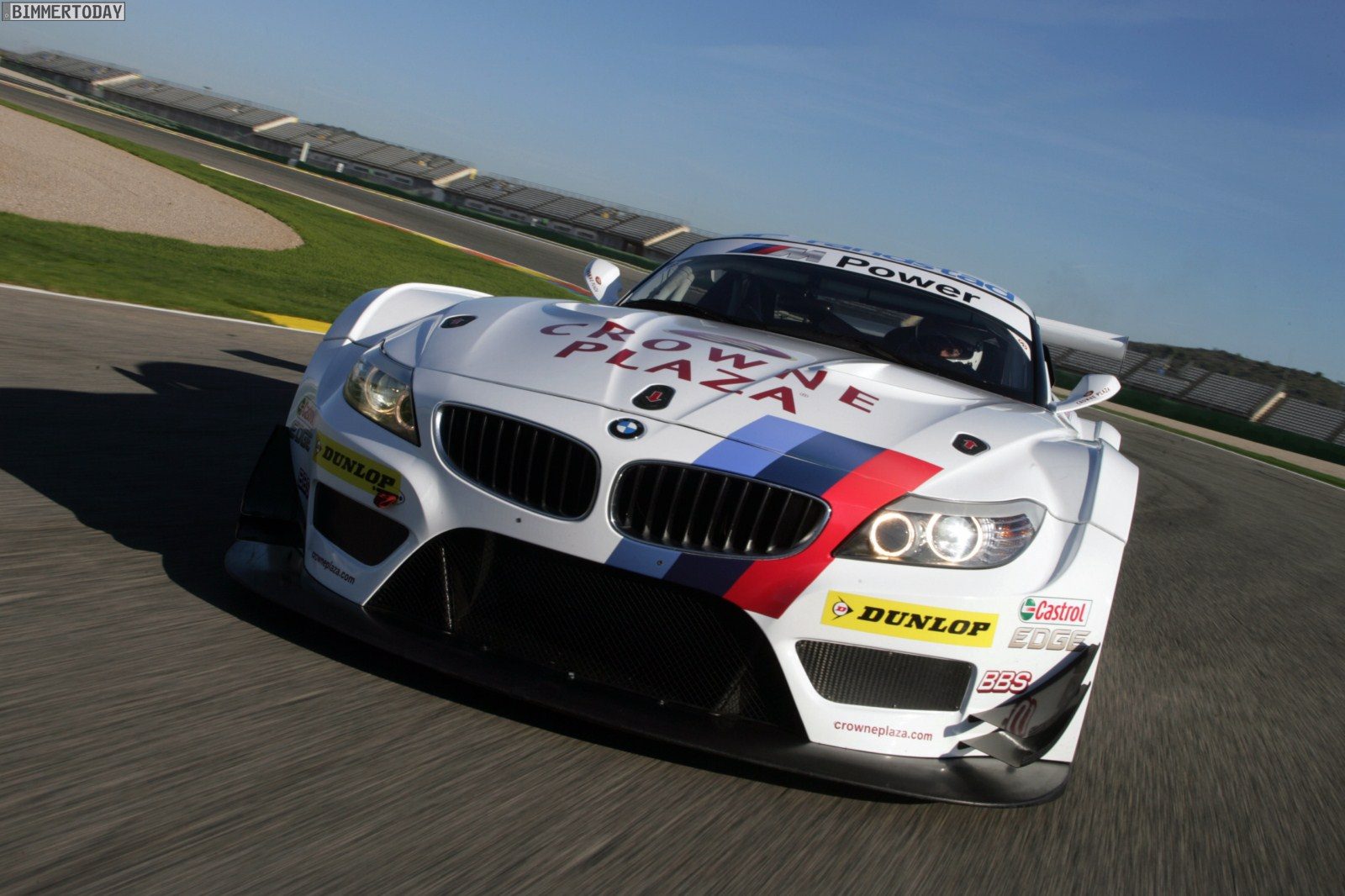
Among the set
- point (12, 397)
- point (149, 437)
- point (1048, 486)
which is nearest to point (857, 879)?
point (1048, 486)

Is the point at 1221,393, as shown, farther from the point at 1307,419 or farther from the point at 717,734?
the point at 717,734

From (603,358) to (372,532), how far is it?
0.76 m

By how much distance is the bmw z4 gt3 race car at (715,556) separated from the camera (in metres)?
2.55

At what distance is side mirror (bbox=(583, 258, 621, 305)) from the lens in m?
4.74

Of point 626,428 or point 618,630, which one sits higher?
point 626,428

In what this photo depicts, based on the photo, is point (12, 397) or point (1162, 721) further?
point (12, 397)

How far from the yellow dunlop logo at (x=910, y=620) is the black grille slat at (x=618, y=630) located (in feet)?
0.61

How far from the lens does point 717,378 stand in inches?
119

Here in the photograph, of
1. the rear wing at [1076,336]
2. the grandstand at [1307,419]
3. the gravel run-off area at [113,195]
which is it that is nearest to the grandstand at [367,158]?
the gravel run-off area at [113,195]

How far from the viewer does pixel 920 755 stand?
263cm

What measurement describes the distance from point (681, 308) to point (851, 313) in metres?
0.66

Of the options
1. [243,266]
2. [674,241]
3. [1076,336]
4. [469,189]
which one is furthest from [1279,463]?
[469,189]

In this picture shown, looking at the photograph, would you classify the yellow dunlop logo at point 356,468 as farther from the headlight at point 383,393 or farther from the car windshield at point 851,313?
the car windshield at point 851,313

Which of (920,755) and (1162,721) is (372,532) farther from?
(1162,721)
